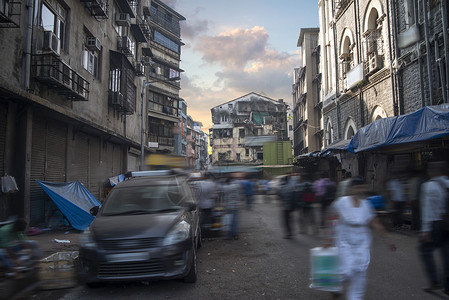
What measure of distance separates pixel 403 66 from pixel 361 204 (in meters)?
11.9

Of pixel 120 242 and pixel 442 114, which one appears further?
pixel 442 114

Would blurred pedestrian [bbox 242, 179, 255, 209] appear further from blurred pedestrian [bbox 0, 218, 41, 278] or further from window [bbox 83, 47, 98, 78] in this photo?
blurred pedestrian [bbox 0, 218, 41, 278]

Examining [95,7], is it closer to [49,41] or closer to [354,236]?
[49,41]

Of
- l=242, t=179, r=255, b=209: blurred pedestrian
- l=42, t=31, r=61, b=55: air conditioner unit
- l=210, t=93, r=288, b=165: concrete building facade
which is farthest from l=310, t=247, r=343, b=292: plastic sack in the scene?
l=210, t=93, r=288, b=165: concrete building facade

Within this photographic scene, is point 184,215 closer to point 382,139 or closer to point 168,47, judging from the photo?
point 382,139

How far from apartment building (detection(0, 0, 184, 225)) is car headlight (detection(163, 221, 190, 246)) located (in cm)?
572

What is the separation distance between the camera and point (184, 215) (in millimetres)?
5812

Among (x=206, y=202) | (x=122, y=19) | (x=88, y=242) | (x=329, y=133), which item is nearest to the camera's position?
(x=88, y=242)

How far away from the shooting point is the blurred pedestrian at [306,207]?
984 cm

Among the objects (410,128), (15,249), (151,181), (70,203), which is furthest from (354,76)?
(15,249)

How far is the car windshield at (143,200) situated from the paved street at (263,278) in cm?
123

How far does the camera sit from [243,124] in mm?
62656

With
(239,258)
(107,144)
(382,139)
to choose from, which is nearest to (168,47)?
(107,144)

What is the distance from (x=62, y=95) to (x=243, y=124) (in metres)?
51.0
